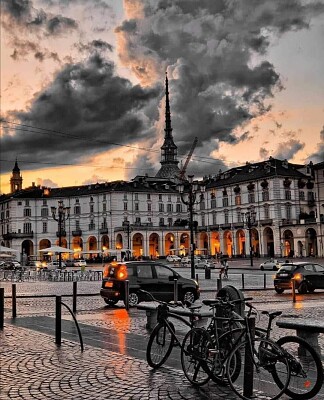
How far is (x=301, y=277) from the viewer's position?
1056 inches

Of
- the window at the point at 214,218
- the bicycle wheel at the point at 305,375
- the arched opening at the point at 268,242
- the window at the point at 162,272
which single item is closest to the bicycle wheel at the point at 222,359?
the bicycle wheel at the point at 305,375

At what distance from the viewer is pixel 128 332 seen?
13.1 meters

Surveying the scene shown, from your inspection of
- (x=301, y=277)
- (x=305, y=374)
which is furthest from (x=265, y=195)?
(x=305, y=374)

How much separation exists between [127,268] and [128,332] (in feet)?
24.9

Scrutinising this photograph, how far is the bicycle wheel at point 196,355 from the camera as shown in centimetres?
757

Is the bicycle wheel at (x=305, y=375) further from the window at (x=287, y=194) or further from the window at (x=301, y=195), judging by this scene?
the window at (x=301, y=195)

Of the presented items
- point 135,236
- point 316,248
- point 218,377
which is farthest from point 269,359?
point 135,236

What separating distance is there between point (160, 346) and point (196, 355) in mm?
1307

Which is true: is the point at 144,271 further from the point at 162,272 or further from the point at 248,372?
the point at 248,372

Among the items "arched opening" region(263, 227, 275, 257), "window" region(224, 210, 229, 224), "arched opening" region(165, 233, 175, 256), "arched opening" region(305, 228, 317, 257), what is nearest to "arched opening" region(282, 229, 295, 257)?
"arched opening" region(263, 227, 275, 257)

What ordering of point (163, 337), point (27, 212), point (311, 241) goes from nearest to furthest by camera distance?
point (163, 337), point (311, 241), point (27, 212)

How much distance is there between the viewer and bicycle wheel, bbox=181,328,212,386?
7.57m

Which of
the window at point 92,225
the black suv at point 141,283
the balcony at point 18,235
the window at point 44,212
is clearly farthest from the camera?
the window at point 44,212

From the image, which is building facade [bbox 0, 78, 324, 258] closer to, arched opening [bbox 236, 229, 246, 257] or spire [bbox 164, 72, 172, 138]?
arched opening [bbox 236, 229, 246, 257]
